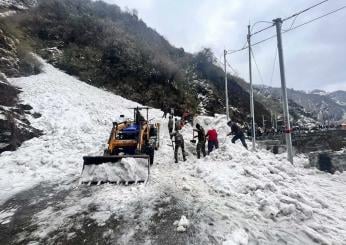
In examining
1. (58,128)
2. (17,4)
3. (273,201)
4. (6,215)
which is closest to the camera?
(273,201)

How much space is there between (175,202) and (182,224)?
1578 millimetres

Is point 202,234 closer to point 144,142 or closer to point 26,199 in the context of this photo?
point 26,199

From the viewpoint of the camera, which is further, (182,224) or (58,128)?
(58,128)

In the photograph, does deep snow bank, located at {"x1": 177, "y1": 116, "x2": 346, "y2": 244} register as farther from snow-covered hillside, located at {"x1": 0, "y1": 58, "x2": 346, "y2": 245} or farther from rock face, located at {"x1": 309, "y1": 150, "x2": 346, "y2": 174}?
rock face, located at {"x1": 309, "y1": 150, "x2": 346, "y2": 174}

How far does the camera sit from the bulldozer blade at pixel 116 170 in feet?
32.2

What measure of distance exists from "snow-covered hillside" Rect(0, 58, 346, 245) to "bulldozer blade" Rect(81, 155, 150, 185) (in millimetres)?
428

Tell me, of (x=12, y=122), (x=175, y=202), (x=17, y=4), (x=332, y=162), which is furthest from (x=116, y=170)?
(x=17, y=4)

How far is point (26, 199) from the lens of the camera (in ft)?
28.8

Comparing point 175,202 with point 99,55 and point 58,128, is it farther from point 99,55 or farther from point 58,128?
point 99,55

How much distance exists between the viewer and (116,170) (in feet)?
32.7

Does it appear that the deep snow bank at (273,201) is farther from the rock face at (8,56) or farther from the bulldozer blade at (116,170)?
the rock face at (8,56)

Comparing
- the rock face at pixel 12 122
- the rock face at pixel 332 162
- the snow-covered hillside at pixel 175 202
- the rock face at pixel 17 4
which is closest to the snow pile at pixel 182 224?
the snow-covered hillside at pixel 175 202

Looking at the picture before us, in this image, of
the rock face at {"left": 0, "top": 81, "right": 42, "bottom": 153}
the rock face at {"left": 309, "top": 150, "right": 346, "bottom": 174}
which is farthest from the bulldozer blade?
the rock face at {"left": 309, "top": 150, "right": 346, "bottom": 174}

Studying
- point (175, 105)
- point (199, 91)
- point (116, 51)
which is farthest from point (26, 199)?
point (199, 91)
